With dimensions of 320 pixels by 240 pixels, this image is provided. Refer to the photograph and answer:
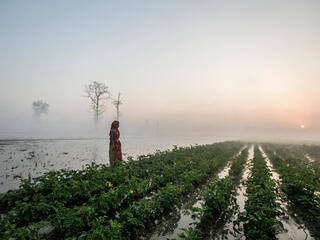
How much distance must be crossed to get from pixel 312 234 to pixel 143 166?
8462mm

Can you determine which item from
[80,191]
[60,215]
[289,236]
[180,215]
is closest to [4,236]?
[60,215]

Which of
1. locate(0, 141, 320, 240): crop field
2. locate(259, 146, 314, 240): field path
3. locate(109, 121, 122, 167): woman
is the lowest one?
locate(259, 146, 314, 240): field path

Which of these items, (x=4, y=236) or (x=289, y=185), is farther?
(x=289, y=185)

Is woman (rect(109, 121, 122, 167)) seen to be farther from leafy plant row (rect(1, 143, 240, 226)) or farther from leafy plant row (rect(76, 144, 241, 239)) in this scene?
leafy plant row (rect(76, 144, 241, 239))

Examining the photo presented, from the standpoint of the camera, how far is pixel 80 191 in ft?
20.3

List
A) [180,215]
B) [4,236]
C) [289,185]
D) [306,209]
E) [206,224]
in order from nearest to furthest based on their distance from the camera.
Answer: [4,236]
[206,224]
[180,215]
[306,209]
[289,185]

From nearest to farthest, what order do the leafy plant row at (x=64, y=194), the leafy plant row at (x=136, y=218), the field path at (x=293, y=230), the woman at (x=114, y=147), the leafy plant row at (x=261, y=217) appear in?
1. the leafy plant row at (x=136, y=218)
2. the leafy plant row at (x=261, y=217)
3. the field path at (x=293, y=230)
4. the leafy plant row at (x=64, y=194)
5. the woman at (x=114, y=147)

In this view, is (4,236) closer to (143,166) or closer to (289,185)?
(143,166)

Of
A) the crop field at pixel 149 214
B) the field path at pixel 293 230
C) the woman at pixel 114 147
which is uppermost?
the woman at pixel 114 147

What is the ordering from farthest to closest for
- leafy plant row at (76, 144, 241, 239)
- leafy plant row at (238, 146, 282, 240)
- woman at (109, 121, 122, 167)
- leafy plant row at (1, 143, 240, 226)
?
woman at (109, 121, 122, 167), leafy plant row at (1, 143, 240, 226), leafy plant row at (238, 146, 282, 240), leafy plant row at (76, 144, 241, 239)

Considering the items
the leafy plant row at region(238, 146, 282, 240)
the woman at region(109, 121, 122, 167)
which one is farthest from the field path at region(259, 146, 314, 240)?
the woman at region(109, 121, 122, 167)

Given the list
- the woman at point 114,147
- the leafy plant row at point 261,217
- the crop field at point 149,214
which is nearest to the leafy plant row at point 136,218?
the crop field at point 149,214

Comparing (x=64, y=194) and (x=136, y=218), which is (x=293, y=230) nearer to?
(x=136, y=218)

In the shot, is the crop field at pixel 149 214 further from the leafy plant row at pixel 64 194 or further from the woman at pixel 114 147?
the woman at pixel 114 147
